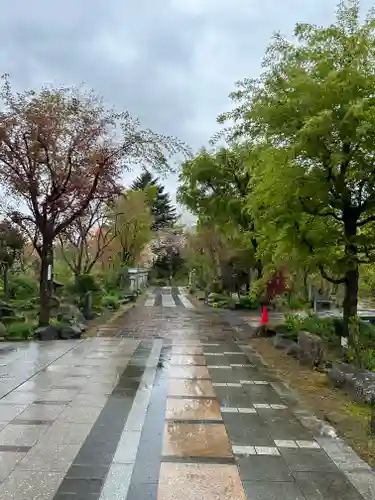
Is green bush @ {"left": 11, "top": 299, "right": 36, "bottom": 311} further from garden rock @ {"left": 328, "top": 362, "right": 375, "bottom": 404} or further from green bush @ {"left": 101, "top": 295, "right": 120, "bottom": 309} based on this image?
garden rock @ {"left": 328, "top": 362, "right": 375, "bottom": 404}

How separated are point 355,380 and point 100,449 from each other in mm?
3627

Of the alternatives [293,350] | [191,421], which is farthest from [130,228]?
[191,421]

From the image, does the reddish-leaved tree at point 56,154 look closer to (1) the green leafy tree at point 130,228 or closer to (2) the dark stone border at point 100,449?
(2) the dark stone border at point 100,449

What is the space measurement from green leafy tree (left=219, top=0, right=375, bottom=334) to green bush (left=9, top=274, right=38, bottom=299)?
13.7 m

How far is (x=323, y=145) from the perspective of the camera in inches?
316

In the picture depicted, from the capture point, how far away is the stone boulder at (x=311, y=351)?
27.5 ft

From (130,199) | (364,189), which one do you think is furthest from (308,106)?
(130,199)

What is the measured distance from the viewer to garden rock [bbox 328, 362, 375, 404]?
19.1ft

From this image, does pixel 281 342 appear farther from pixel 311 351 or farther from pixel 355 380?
pixel 355 380

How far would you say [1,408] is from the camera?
211 inches

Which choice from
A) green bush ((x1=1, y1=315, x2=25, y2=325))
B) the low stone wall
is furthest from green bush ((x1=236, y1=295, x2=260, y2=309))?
the low stone wall

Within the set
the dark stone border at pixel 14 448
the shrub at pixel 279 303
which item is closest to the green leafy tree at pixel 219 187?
the shrub at pixel 279 303

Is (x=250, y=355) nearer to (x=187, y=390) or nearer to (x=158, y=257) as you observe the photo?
(x=187, y=390)

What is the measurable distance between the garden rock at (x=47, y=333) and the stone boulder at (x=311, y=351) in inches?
227
